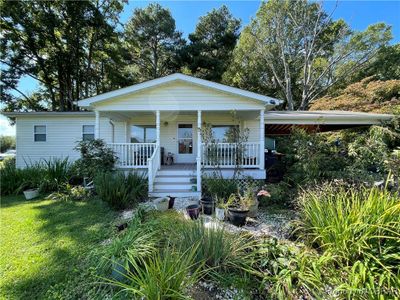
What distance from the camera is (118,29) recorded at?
22516 mm

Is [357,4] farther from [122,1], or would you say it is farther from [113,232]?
[113,232]

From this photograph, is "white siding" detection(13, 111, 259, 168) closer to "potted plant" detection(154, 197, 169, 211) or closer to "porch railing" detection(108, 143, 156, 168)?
"porch railing" detection(108, 143, 156, 168)

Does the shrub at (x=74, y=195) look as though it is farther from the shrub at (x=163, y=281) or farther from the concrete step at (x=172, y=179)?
the shrub at (x=163, y=281)

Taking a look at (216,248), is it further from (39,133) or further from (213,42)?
(213,42)

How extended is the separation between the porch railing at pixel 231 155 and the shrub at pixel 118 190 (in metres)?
2.67

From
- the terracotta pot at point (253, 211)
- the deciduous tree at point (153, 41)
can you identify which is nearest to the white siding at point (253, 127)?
the terracotta pot at point (253, 211)

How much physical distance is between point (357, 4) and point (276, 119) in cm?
1676

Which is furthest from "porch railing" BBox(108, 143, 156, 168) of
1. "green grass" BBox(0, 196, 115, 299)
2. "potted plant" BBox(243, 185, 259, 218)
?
"potted plant" BBox(243, 185, 259, 218)

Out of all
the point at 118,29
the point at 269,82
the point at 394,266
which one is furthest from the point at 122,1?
the point at 394,266

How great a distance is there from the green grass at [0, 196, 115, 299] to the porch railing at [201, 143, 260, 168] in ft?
12.5

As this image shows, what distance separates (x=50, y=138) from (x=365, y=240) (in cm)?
1415

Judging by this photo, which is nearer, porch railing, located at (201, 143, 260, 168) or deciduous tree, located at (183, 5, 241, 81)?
porch railing, located at (201, 143, 260, 168)

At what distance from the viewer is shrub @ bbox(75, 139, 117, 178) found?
7856 mm

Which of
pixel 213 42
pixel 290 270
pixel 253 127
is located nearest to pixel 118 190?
pixel 290 270
